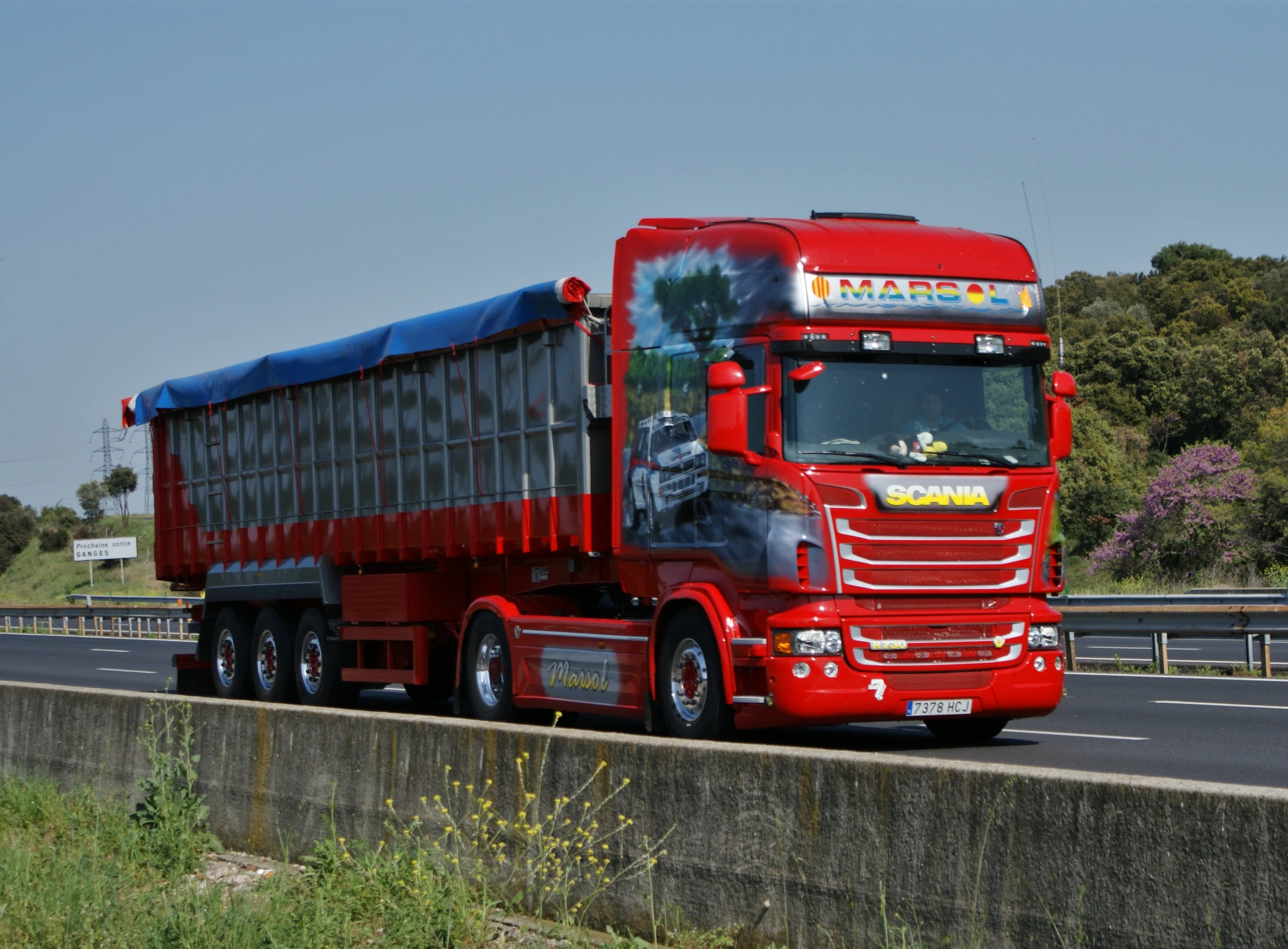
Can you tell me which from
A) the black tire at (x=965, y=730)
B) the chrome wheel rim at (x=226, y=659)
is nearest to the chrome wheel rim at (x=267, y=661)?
the chrome wheel rim at (x=226, y=659)

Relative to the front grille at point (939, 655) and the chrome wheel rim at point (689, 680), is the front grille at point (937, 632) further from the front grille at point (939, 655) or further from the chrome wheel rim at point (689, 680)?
the chrome wheel rim at point (689, 680)

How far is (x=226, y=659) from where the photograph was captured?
18.2 m

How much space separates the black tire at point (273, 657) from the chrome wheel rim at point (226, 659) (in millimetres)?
489

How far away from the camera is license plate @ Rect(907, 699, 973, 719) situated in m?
10.4

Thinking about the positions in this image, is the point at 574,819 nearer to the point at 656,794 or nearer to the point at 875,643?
the point at 656,794

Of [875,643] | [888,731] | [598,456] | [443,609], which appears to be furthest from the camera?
[443,609]

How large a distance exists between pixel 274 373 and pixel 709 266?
7.14m

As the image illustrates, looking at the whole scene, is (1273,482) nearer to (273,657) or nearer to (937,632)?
(273,657)

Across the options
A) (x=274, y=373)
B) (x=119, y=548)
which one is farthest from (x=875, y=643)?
(x=119, y=548)

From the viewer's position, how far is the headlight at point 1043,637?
10852mm

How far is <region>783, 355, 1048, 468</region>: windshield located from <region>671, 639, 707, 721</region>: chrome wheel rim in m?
1.54

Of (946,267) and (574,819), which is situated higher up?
(946,267)

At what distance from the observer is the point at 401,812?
8.09m

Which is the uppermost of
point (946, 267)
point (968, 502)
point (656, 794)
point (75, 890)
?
point (946, 267)
